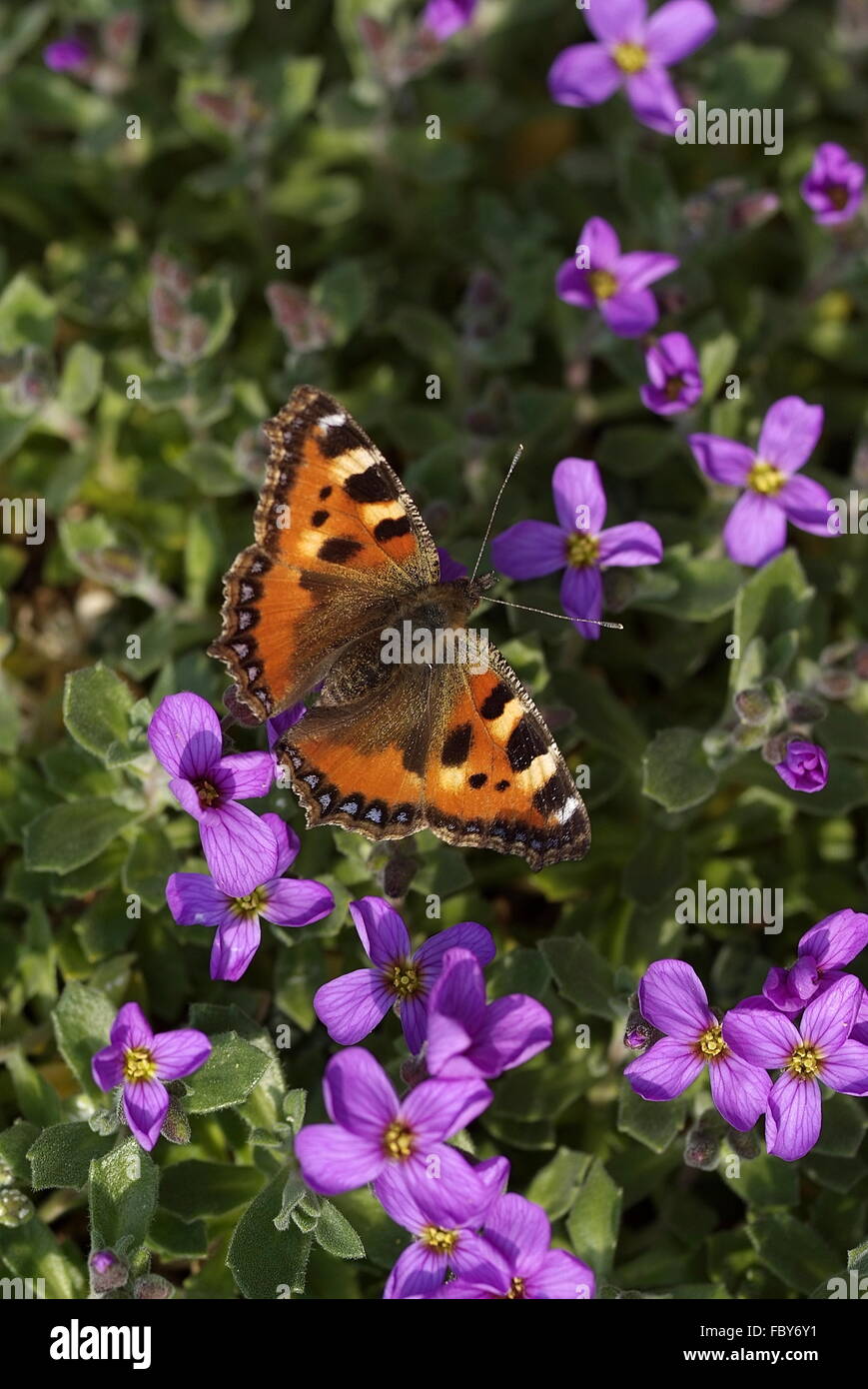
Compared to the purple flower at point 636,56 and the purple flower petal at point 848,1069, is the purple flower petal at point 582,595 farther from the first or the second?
the purple flower at point 636,56

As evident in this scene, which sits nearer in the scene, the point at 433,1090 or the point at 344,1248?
the point at 433,1090


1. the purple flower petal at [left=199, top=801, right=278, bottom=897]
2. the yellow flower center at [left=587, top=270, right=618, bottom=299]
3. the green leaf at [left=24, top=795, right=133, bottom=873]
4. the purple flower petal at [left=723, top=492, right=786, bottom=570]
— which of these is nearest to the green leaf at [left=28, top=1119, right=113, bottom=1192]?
the green leaf at [left=24, top=795, right=133, bottom=873]

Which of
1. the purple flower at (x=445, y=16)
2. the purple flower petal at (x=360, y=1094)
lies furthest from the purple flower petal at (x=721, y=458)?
the purple flower petal at (x=360, y=1094)

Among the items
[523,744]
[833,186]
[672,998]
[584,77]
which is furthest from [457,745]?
[584,77]

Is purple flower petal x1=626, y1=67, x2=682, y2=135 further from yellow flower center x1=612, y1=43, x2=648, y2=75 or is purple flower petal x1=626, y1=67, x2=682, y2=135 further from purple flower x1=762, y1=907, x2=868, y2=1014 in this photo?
purple flower x1=762, y1=907, x2=868, y2=1014

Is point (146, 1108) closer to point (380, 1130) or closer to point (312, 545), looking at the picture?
point (380, 1130)
